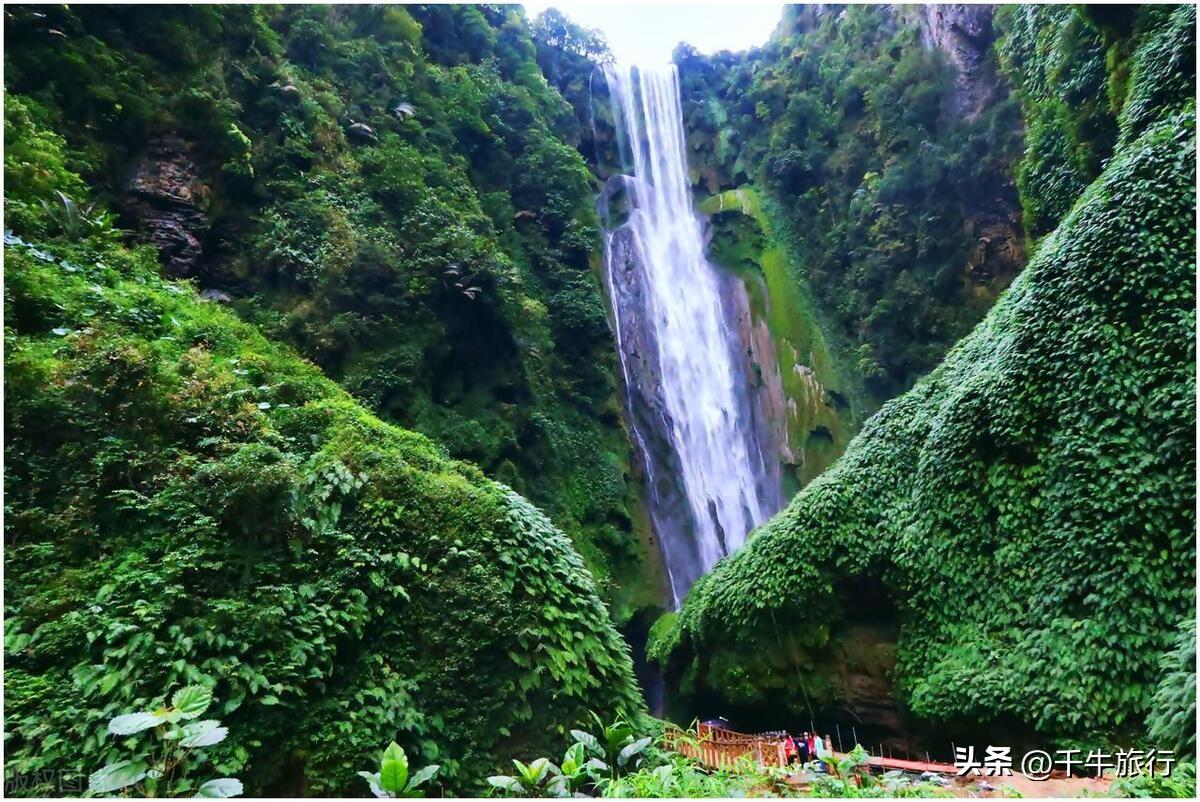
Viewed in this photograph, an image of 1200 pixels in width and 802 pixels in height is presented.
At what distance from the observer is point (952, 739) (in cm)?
656

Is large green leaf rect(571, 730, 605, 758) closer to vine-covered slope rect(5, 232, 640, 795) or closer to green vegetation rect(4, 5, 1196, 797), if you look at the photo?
green vegetation rect(4, 5, 1196, 797)

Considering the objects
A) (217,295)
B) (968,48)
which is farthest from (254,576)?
(968,48)

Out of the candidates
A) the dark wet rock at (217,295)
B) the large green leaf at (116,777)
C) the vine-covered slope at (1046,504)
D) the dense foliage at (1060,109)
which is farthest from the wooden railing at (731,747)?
the dense foliage at (1060,109)

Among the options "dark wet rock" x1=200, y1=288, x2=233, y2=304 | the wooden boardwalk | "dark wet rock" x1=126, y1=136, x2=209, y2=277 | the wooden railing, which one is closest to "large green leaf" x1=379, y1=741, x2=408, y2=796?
the wooden boardwalk

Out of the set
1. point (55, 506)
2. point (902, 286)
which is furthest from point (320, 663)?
point (902, 286)

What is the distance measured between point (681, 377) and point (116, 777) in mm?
14570

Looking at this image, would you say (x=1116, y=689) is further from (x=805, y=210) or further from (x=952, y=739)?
(x=805, y=210)

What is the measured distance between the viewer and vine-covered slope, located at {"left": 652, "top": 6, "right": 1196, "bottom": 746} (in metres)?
5.69

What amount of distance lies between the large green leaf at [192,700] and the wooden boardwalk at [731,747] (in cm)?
400

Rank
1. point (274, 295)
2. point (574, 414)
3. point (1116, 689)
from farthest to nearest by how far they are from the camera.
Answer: point (574, 414)
point (274, 295)
point (1116, 689)

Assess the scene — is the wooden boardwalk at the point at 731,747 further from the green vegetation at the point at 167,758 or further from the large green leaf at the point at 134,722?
the large green leaf at the point at 134,722

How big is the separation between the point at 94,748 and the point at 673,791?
3.11 meters

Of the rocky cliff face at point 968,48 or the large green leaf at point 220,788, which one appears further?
the rocky cliff face at point 968,48

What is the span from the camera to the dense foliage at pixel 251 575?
378 cm
